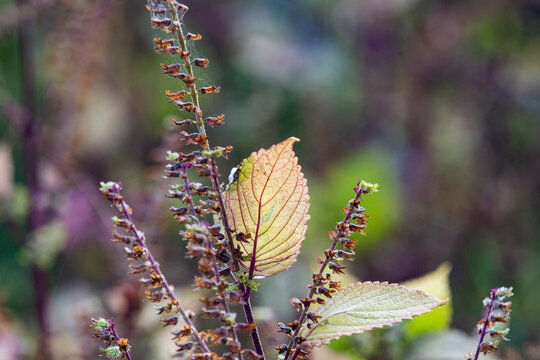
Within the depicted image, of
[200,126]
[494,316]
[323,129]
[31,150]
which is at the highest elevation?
[323,129]

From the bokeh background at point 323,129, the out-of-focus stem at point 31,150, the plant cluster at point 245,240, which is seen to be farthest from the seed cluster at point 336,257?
the out-of-focus stem at point 31,150

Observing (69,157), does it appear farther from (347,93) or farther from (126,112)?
(347,93)

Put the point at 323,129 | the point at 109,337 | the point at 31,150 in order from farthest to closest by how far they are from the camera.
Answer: the point at 323,129, the point at 31,150, the point at 109,337

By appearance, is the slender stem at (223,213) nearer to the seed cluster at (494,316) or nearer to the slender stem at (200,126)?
the slender stem at (200,126)

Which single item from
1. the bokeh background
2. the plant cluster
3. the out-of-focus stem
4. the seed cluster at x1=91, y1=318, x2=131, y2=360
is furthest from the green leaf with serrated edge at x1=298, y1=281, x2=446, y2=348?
the out-of-focus stem

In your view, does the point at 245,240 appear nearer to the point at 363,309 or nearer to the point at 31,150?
the point at 363,309

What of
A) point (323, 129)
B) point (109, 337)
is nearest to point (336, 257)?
point (109, 337)

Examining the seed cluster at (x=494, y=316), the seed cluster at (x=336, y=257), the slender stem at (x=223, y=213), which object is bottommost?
the seed cluster at (x=494, y=316)

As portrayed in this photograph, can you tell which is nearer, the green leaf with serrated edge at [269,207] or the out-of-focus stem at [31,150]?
the green leaf with serrated edge at [269,207]
